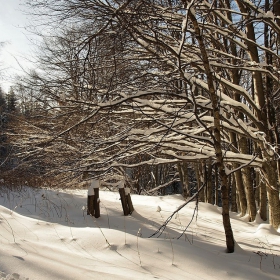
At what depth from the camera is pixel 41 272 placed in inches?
83.7

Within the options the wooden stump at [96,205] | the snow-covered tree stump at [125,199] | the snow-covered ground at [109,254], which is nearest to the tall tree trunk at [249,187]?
the snow-covered ground at [109,254]

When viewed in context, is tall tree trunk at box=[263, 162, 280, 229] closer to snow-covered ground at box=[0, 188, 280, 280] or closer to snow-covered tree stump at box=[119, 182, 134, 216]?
snow-covered ground at box=[0, 188, 280, 280]

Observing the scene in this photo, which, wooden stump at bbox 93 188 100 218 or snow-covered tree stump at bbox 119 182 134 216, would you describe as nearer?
wooden stump at bbox 93 188 100 218

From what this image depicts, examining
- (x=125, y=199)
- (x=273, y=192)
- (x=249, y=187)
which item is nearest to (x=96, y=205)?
(x=125, y=199)

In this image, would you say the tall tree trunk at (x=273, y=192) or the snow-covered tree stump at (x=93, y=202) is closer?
the snow-covered tree stump at (x=93, y=202)

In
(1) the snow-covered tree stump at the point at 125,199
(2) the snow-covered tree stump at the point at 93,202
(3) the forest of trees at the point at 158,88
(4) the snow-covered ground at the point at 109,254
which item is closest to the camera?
(4) the snow-covered ground at the point at 109,254

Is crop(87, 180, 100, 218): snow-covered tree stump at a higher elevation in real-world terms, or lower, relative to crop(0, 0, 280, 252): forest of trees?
lower

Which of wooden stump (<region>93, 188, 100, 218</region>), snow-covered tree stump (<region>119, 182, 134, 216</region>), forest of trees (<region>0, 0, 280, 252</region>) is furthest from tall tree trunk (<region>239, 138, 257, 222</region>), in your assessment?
wooden stump (<region>93, 188, 100, 218</region>)

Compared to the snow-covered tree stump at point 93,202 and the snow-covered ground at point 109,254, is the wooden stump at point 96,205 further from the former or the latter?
the snow-covered ground at point 109,254

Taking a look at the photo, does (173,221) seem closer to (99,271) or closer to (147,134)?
(147,134)

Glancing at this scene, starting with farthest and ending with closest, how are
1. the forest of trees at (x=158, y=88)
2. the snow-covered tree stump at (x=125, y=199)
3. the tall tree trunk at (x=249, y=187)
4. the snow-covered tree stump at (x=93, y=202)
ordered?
the tall tree trunk at (x=249, y=187) < the snow-covered tree stump at (x=125, y=199) < the snow-covered tree stump at (x=93, y=202) < the forest of trees at (x=158, y=88)

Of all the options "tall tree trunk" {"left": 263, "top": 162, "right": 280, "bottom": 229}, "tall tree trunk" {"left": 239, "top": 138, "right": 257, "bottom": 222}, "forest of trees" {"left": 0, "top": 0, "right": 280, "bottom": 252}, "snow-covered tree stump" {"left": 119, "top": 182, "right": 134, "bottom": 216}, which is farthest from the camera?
"tall tree trunk" {"left": 239, "top": 138, "right": 257, "bottom": 222}

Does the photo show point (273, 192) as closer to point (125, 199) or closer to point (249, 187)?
point (249, 187)

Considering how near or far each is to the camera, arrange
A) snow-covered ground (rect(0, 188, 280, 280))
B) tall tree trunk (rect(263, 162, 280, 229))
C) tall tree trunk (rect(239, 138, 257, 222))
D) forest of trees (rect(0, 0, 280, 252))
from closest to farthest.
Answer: snow-covered ground (rect(0, 188, 280, 280)) → forest of trees (rect(0, 0, 280, 252)) → tall tree trunk (rect(263, 162, 280, 229)) → tall tree trunk (rect(239, 138, 257, 222))
